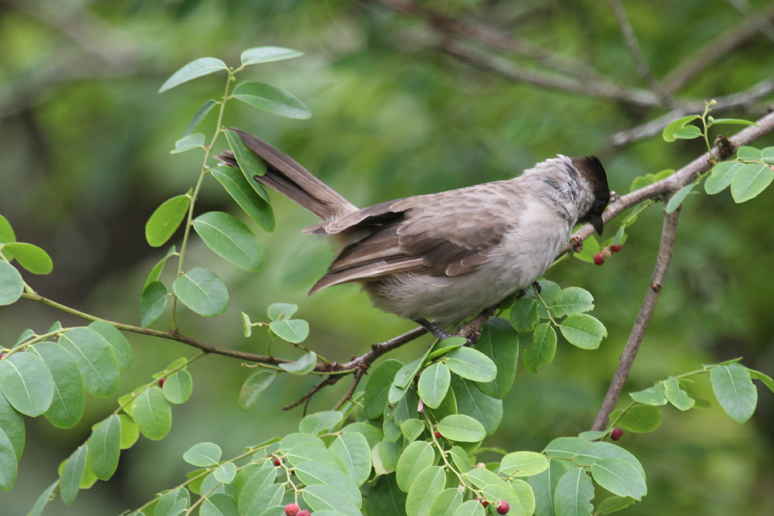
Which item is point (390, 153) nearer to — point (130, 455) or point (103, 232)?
point (130, 455)

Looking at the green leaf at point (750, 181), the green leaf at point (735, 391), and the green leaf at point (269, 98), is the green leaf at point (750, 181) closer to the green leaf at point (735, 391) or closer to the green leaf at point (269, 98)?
the green leaf at point (735, 391)

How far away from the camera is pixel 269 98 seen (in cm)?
314

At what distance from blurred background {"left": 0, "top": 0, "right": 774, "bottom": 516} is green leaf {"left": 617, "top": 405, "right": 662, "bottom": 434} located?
1.81 meters

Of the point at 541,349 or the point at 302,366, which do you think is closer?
the point at 302,366

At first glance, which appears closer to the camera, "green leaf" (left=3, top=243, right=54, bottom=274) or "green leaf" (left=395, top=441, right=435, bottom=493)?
"green leaf" (left=395, top=441, right=435, bottom=493)

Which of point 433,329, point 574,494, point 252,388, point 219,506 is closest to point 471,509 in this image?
point 574,494

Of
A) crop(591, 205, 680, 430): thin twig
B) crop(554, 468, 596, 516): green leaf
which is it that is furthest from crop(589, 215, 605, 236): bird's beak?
crop(554, 468, 596, 516): green leaf

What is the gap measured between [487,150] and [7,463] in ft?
13.9

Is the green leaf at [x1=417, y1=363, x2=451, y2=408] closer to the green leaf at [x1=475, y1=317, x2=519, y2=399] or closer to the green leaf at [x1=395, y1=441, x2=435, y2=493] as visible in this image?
the green leaf at [x1=395, y1=441, x2=435, y2=493]

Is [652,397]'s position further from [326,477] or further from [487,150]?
[487,150]

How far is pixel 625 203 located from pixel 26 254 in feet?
8.99

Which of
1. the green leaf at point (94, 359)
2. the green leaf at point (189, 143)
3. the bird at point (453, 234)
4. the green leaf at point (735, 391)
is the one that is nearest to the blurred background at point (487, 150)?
the bird at point (453, 234)

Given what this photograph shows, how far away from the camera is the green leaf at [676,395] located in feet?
8.04

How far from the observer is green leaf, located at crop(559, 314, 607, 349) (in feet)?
8.81
